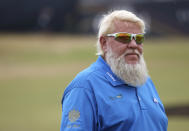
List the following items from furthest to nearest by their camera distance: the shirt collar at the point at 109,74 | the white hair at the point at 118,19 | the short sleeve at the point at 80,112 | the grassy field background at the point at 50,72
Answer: the grassy field background at the point at 50,72, the white hair at the point at 118,19, the shirt collar at the point at 109,74, the short sleeve at the point at 80,112

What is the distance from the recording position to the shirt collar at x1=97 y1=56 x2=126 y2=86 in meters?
2.61

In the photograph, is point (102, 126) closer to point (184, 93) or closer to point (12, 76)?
point (184, 93)

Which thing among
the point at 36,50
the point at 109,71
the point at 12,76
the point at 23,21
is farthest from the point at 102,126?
the point at 23,21

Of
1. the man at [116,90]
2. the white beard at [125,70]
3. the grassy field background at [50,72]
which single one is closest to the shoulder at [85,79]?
the man at [116,90]

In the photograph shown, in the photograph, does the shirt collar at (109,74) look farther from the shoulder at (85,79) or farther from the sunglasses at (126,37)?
the sunglasses at (126,37)

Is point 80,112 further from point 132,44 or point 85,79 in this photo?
point 132,44

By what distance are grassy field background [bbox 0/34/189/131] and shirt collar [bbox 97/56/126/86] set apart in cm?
532

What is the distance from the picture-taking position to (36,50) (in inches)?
739

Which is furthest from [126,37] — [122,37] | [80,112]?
[80,112]

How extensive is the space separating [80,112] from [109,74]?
0.39m

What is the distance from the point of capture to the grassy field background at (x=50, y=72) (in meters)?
9.04

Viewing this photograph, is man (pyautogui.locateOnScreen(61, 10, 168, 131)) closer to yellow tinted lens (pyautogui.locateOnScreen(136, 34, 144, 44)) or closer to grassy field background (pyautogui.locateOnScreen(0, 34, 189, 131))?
yellow tinted lens (pyautogui.locateOnScreen(136, 34, 144, 44))

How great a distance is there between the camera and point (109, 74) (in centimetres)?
267

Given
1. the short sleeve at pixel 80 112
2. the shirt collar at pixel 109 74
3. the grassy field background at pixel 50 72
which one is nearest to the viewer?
the short sleeve at pixel 80 112
